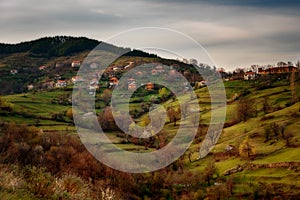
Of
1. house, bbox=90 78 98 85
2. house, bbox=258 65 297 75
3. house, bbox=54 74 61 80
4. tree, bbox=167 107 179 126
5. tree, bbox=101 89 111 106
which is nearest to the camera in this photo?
tree, bbox=167 107 179 126

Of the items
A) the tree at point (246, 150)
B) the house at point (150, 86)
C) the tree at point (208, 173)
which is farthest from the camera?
the house at point (150, 86)

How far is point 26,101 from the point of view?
116m

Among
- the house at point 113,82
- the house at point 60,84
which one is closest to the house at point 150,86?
the house at point 113,82

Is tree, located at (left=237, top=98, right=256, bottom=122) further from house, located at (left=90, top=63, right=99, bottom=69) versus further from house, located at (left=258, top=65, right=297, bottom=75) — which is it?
house, located at (left=90, top=63, right=99, bottom=69)

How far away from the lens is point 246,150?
241ft

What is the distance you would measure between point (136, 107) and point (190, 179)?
57.9m

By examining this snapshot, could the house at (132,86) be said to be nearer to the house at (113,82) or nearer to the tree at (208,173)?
the house at (113,82)

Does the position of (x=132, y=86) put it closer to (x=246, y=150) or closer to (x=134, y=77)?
(x=134, y=77)

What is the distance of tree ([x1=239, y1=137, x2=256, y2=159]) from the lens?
2844 inches

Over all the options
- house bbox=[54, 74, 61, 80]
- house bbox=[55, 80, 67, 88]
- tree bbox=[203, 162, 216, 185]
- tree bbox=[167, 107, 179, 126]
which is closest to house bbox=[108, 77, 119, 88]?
house bbox=[55, 80, 67, 88]

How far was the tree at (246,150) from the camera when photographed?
2844 inches

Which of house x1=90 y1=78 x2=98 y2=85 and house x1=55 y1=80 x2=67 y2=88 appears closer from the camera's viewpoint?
house x1=90 y1=78 x2=98 y2=85

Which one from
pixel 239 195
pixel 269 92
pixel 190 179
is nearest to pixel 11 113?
pixel 190 179

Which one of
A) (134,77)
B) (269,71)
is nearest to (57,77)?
(134,77)
